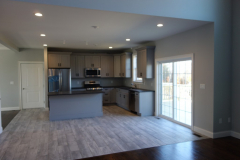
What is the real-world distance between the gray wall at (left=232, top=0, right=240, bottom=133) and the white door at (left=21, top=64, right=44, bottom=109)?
6894mm

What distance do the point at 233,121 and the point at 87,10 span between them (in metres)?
3.88

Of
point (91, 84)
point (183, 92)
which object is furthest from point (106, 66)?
point (183, 92)

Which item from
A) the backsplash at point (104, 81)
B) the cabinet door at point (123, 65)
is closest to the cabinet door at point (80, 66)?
the backsplash at point (104, 81)

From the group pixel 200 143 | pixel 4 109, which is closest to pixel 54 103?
pixel 4 109

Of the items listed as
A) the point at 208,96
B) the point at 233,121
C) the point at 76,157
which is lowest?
the point at 76,157

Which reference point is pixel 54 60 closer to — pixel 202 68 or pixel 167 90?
pixel 167 90

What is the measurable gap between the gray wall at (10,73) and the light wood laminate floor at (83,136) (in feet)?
6.82

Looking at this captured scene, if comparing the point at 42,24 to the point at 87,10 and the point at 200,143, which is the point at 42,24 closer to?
the point at 87,10

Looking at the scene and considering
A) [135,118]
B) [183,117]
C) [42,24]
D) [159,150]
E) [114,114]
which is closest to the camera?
[159,150]

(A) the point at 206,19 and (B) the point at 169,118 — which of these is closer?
(A) the point at 206,19

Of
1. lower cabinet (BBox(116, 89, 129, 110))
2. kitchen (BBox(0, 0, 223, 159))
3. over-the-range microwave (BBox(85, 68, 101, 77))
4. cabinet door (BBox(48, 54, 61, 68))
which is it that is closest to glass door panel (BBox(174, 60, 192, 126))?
kitchen (BBox(0, 0, 223, 159))

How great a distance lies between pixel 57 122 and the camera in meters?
5.45

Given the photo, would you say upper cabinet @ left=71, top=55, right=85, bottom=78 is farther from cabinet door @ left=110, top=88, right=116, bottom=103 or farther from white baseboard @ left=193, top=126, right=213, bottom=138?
white baseboard @ left=193, top=126, right=213, bottom=138

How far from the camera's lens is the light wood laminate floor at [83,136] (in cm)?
338
